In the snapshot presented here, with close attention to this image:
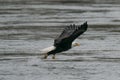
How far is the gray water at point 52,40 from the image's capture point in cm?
1424

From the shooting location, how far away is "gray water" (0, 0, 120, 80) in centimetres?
1424

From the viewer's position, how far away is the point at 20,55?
671 inches

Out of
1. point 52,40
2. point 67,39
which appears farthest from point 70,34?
point 52,40

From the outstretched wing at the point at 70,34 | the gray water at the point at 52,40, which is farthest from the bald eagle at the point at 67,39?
the gray water at the point at 52,40

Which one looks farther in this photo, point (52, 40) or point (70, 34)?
point (52, 40)

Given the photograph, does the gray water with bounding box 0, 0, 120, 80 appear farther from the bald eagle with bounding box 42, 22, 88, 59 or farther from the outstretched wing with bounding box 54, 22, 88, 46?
the outstretched wing with bounding box 54, 22, 88, 46

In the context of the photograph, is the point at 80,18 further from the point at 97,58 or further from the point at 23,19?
the point at 97,58

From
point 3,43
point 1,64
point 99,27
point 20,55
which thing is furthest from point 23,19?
point 1,64

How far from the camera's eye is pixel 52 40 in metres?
20.1

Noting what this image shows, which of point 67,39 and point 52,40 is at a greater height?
point 67,39

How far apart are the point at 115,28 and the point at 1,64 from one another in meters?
8.87

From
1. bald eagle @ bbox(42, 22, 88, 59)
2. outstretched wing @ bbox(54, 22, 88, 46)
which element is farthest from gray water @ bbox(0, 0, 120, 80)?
outstretched wing @ bbox(54, 22, 88, 46)

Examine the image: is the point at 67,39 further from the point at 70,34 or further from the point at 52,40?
the point at 52,40

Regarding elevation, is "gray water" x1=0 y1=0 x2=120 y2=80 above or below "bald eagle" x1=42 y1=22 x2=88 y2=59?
below
